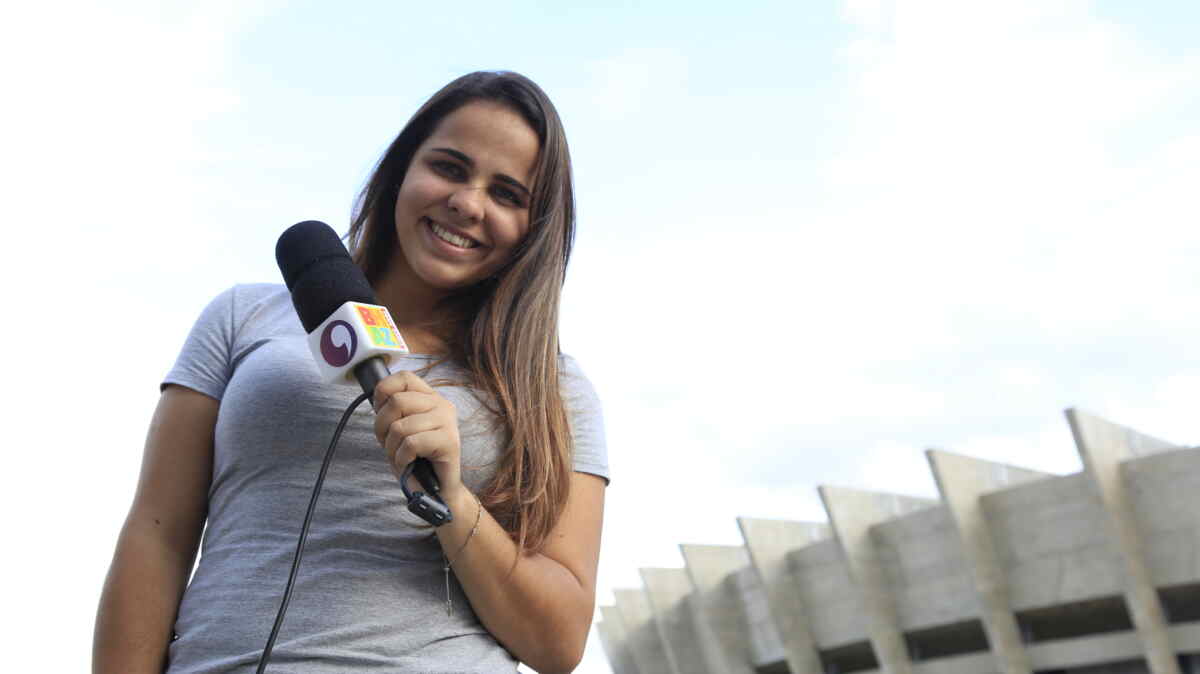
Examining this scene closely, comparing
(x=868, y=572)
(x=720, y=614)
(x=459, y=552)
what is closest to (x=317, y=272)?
(x=459, y=552)

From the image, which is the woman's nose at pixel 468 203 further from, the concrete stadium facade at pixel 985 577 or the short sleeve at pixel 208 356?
the concrete stadium facade at pixel 985 577

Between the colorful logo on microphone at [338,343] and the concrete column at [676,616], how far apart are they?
35417 millimetres

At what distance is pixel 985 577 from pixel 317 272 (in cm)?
2570

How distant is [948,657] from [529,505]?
1146 inches

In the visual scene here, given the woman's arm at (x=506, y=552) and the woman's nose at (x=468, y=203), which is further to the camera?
the woman's nose at (x=468, y=203)

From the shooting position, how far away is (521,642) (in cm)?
198

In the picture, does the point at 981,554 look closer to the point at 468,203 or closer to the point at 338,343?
the point at 468,203

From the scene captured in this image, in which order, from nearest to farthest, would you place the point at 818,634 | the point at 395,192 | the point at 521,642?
the point at 521,642, the point at 395,192, the point at 818,634

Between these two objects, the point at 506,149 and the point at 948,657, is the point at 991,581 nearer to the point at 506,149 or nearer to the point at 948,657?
the point at 948,657

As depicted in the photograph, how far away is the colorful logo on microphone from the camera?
1.83m

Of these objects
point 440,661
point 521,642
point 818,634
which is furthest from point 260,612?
point 818,634

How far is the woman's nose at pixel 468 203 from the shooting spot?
2.17 metres

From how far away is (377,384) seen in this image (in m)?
Answer: 1.76

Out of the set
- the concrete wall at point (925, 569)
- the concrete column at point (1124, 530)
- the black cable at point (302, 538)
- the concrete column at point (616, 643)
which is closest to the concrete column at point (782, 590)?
the concrete wall at point (925, 569)
